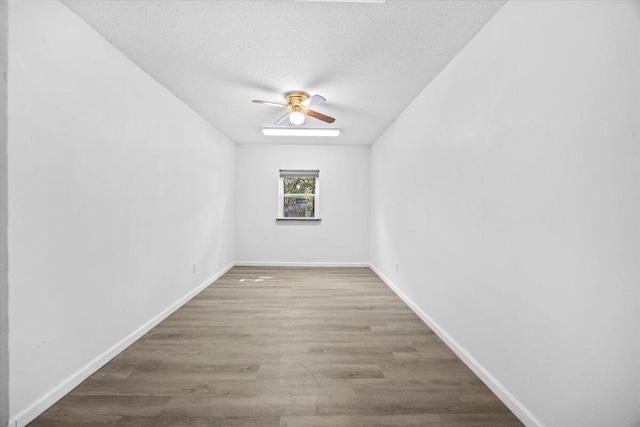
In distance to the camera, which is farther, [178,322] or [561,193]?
[178,322]

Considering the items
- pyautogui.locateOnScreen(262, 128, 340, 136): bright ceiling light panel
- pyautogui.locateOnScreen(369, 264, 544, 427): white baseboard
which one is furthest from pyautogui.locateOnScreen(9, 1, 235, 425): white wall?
pyautogui.locateOnScreen(369, 264, 544, 427): white baseboard

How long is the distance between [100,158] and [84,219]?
1.50ft

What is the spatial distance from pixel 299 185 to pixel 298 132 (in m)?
1.49

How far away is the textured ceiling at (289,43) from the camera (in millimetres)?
1847

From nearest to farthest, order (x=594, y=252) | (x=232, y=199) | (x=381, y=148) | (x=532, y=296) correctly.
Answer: (x=594, y=252) < (x=532, y=296) < (x=381, y=148) < (x=232, y=199)

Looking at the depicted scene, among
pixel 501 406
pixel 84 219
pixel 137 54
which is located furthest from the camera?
pixel 137 54

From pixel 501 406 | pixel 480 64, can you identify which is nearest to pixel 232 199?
pixel 480 64

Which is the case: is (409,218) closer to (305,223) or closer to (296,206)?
(305,223)

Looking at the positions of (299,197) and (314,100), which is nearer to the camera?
(314,100)

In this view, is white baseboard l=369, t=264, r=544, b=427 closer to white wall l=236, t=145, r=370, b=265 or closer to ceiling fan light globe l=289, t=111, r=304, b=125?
ceiling fan light globe l=289, t=111, r=304, b=125

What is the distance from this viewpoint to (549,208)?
4.67ft

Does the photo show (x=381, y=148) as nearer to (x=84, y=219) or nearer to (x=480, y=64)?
(x=480, y=64)

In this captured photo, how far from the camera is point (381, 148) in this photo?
4887mm

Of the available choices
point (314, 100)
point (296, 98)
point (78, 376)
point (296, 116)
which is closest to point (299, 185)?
point (296, 116)
